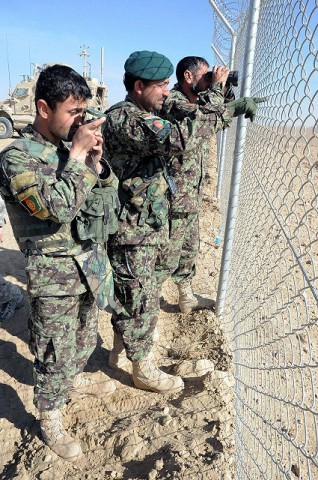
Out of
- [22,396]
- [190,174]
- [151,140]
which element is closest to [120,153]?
[151,140]

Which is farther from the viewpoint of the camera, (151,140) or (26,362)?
(26,362)

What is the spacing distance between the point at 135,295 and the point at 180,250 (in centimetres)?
68

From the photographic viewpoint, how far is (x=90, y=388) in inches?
93.8

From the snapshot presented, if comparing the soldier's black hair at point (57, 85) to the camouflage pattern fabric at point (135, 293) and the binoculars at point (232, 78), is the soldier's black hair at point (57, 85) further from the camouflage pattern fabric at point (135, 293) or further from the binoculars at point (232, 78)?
the binoculars at point (232, 78)

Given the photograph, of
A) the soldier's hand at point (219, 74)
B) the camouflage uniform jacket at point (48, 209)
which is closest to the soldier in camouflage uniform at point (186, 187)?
the soldier's hand at point (219, 74)

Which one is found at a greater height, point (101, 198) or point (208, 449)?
point (101, 198)

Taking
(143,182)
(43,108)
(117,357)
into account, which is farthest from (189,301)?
(43,108)

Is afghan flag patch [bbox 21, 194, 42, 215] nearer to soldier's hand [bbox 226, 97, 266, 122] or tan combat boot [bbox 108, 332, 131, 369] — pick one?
soldier's hand [bbox 226, 97, 266, 122]

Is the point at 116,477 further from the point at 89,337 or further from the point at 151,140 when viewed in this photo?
the point at 151,140

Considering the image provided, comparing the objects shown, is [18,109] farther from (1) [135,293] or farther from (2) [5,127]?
(1) [135,293]

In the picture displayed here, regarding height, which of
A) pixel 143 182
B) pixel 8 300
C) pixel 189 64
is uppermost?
pixel 189 64

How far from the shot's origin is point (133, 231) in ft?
6.86

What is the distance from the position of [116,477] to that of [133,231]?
1.20 m

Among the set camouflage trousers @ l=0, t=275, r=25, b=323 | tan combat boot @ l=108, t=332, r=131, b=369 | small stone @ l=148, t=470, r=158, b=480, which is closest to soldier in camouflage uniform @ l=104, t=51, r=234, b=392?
tan combat boot @ l=108, t=332, r=131, b=369
